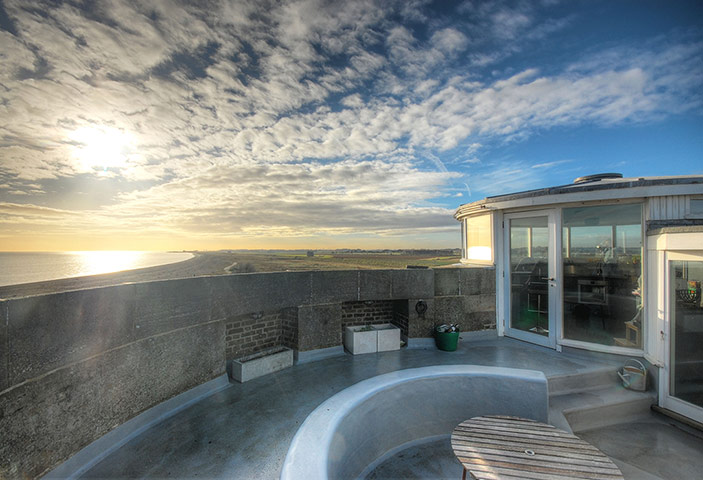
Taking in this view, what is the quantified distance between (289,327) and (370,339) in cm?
159

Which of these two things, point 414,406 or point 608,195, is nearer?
point 414,406

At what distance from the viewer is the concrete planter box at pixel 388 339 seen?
6.04m

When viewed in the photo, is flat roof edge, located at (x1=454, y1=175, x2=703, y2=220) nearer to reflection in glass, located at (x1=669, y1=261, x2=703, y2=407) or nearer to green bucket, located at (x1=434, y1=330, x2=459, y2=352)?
reflection in glass, located at (x1=669, y1=261, x2=703, y2=407)

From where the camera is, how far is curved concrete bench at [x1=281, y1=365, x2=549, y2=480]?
310 centimetres

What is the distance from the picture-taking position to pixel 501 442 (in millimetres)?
2816

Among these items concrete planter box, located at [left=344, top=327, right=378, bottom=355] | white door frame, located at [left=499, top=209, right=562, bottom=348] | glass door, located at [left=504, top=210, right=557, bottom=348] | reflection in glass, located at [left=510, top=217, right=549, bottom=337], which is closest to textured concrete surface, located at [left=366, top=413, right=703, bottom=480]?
white door frame, located at [left=499, top=209, right=562, bottom=348]

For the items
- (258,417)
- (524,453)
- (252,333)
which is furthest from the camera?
(252,333)

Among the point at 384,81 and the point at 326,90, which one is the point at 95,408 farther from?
the point at 384,81

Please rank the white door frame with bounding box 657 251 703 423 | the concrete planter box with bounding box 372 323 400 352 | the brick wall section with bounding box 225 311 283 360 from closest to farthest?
the white door frame with bounding box 657 251 703 423
the brick wall section with bounding box 225 311 283 360
the concrete planter box with bounding box 372 323 400 352

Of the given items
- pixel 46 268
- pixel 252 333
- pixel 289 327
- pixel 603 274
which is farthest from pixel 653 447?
pixel 46 268

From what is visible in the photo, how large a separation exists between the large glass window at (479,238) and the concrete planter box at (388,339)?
284 cm

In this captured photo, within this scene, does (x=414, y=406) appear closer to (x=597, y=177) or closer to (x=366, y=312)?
(x=366, y=312)

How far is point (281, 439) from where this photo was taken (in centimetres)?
335

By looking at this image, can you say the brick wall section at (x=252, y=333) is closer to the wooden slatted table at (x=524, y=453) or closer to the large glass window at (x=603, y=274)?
the wooden slatted table at (x=524, y=453)
